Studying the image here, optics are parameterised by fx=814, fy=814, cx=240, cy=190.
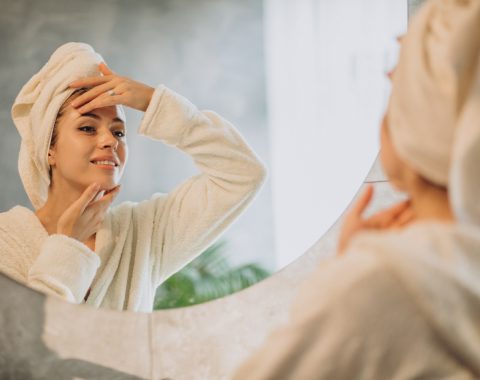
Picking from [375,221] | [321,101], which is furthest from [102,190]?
[375,221]

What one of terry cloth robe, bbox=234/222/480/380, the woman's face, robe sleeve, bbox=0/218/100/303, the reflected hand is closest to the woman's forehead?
the woman's face

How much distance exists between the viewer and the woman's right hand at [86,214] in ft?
3.21

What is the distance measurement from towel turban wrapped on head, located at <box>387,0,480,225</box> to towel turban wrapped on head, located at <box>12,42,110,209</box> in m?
0.50

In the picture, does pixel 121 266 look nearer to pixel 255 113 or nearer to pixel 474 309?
pixel 255 113

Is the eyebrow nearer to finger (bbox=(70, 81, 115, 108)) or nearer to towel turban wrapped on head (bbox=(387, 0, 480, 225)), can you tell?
finger (bbox=(70, 81, 115, 108))

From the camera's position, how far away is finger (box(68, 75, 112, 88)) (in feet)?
3.14

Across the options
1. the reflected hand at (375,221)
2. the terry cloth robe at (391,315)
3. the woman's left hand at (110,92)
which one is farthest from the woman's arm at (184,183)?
the terry cloth robe at (391,315)

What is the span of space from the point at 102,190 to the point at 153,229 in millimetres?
88

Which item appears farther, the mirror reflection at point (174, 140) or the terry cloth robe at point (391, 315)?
the mirror reflection at point (174, 140)

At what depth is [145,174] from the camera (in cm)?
99

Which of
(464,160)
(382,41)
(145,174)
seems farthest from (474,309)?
(382,41)

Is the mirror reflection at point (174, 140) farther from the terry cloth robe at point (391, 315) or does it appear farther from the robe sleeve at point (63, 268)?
the terry cloth robe at point (391, 315)

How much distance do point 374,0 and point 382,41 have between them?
0.19ft

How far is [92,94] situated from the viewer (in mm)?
963
